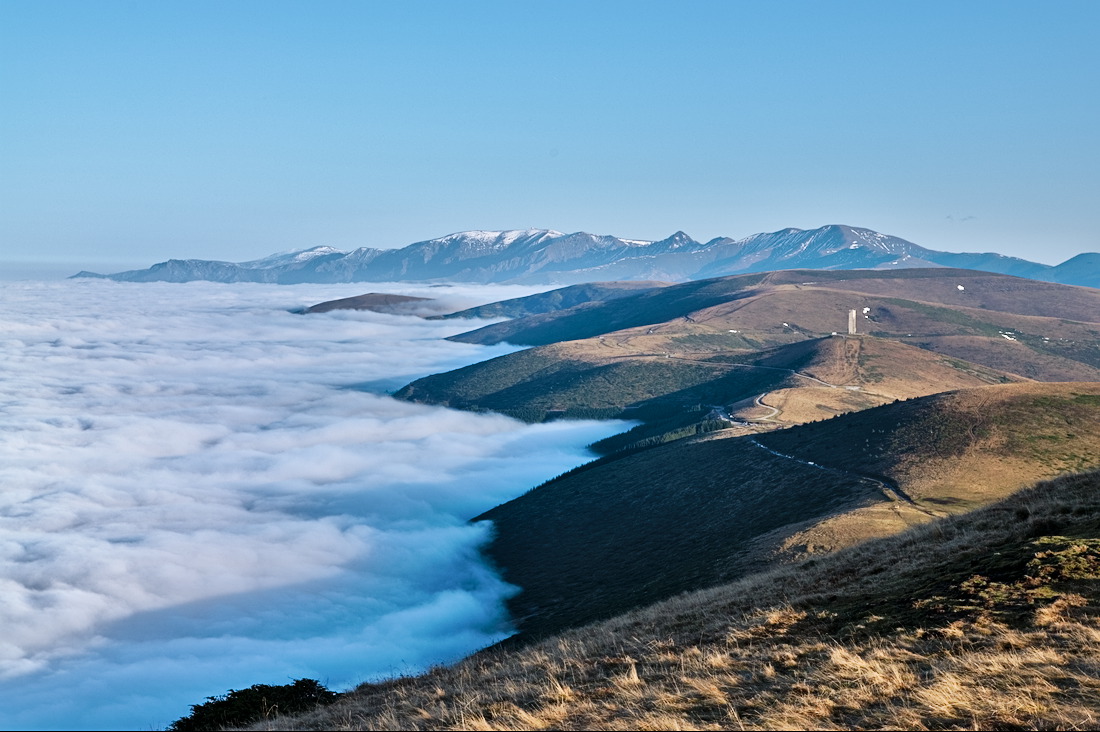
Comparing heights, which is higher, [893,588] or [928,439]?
[893,588]

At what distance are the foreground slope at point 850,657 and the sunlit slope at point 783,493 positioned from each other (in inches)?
2317

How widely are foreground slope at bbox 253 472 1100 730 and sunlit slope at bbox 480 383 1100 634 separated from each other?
2317 inches

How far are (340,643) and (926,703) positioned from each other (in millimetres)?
140371

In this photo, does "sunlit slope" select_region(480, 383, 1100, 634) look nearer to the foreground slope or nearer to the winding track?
the winding track

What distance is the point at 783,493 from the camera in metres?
124

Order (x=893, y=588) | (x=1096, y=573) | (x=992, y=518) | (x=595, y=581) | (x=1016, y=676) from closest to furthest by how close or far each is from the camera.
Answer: (x=1016, y=676)
(x=1096, y=573)
(x=893, y=588)
(x=992, y=518)
(x=595, y=581)

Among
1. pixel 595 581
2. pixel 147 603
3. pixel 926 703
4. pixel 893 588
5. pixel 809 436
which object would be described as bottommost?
pixel 147 603

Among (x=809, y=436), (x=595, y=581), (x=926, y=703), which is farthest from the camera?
(x=809, y=436)

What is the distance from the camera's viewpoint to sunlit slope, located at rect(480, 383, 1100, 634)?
98188 millimetres

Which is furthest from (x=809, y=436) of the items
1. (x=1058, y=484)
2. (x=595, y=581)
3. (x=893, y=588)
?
(x=893, y=588)

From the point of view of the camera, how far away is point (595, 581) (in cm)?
11938

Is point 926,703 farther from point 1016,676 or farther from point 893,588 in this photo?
point 893,588

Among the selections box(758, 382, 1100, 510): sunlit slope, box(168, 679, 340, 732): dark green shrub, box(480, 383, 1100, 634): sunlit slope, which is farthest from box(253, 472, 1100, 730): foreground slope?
box(758, 382, 1100, 510): sunlit slope

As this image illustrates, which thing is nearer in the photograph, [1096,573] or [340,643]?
[1096,573]
